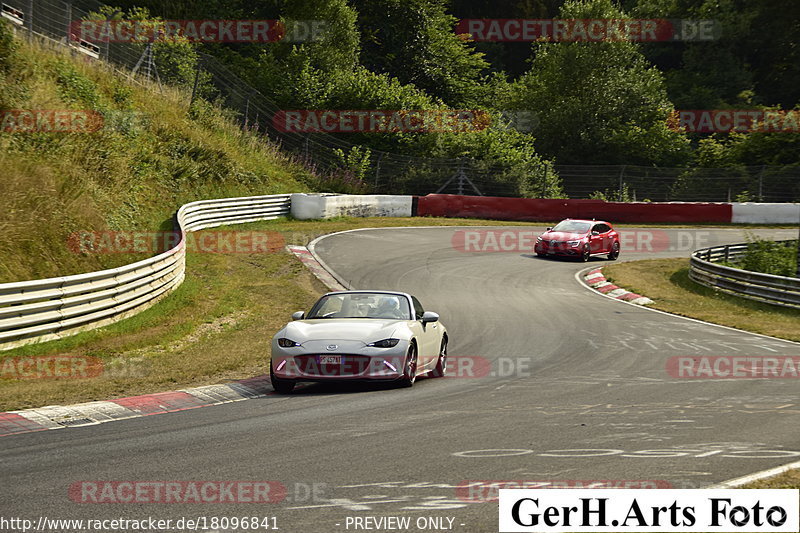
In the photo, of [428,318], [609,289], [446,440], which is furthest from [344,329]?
[609,289]

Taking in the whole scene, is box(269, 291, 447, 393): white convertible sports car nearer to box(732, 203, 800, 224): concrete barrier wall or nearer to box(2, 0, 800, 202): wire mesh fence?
box(2, 0, 800, 202): wire mesh fence

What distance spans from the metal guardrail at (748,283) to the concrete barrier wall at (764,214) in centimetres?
1648

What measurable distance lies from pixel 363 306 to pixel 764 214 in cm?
3701

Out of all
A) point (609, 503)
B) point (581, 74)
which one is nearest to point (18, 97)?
point (609, 503)

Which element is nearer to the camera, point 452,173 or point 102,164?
point 102,164

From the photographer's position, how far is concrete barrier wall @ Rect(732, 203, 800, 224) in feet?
147

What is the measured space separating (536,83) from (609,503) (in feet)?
206

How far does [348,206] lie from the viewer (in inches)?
1524

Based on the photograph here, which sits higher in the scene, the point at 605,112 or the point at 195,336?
the point at 605,112

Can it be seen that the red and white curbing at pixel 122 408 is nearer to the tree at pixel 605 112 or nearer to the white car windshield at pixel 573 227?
the white car windshield at pixel 573 227

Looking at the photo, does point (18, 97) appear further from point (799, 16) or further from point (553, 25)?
point (799, 16)

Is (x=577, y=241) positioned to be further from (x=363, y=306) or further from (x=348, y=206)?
(x=363, y=306)

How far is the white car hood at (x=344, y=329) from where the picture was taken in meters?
11.6

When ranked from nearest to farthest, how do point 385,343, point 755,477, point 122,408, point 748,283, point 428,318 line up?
point 755,477 → point 122,408 → point 385,343 → point 428,318 → point 748,283
